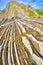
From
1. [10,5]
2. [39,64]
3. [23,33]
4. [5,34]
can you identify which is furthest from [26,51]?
[10,5]

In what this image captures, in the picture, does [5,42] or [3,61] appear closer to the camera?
[3,61]

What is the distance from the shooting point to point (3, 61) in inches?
689

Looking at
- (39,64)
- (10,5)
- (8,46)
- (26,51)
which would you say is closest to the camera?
(39,64)

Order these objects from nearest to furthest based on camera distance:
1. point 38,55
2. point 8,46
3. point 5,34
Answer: point 38,55, point 8,46, point 5,34

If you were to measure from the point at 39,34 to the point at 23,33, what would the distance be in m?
2.73

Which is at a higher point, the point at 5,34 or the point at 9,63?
the point at 5,34

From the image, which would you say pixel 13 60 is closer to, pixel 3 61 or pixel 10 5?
pixel 3 61

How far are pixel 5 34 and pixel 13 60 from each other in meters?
7.57

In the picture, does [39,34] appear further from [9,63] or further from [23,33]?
[9,63]

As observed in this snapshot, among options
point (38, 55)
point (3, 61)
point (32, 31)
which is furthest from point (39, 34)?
point (3, 61)

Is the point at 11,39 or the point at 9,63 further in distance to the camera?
the point at 11,39

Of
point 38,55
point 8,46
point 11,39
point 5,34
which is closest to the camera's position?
point 38,55

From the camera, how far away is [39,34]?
833 inches

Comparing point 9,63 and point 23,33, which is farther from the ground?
point 23,33
